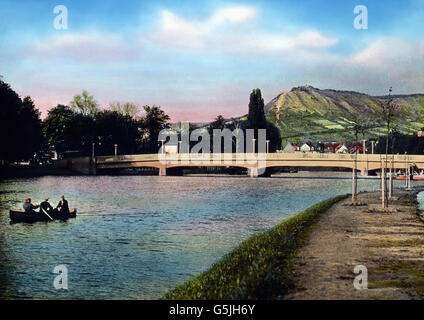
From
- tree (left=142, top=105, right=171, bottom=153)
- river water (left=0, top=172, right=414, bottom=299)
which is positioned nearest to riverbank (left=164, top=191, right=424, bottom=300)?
river water (left=0, top=172, right=414, bottom=299)

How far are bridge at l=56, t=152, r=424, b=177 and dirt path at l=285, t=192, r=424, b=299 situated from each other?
57.8m

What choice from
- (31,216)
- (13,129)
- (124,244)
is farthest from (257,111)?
(124,244)

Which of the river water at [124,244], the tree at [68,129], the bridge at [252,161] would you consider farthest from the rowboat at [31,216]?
the tree at [68,129]

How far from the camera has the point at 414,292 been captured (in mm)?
13828

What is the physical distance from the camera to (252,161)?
343ft

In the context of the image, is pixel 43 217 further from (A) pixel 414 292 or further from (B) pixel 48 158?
(B) pixel 48 158

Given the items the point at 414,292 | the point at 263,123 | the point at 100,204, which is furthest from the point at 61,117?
the point at 414,292

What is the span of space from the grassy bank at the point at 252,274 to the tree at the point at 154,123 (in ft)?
414

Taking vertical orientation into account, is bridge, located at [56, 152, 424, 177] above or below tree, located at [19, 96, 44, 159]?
below

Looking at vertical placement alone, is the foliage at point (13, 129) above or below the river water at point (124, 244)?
above

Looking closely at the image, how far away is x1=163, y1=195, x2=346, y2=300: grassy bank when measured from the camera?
559 inches

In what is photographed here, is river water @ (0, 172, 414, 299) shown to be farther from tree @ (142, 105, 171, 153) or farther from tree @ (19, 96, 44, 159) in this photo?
tree @ (142, 105, 171, 153)

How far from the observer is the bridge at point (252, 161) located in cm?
9450

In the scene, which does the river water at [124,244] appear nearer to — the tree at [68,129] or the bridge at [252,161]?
the bridge at [252,161]
